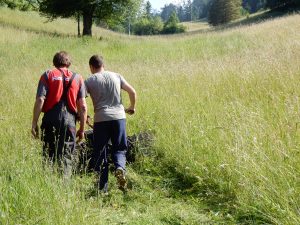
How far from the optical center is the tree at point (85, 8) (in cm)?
2734

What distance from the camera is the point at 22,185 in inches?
151

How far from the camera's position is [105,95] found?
516cm

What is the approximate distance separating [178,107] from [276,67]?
232 centimetres

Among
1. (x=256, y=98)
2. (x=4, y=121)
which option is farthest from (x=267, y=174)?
(x=4, y=121)

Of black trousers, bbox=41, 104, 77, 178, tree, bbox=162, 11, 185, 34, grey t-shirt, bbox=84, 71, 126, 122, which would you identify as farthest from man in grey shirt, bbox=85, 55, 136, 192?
tree, bbox=162, 11, 185, 34

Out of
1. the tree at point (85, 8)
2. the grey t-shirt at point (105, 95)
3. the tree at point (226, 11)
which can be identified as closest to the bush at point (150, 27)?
the tree at point (226, 11)

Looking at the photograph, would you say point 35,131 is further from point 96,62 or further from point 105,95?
point 96,62

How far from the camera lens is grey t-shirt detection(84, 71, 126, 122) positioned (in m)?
5.12

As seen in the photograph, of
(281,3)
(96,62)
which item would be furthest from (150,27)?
(96,62)

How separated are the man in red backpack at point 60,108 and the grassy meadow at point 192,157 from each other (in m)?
0.25

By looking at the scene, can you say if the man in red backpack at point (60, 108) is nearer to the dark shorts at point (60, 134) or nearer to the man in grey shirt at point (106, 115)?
the dark shorts at point (60, 134)

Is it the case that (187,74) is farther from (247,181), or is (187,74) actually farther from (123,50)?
(123,50)

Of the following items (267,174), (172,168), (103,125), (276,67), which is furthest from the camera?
(276,67)

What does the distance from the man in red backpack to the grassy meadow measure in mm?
248
